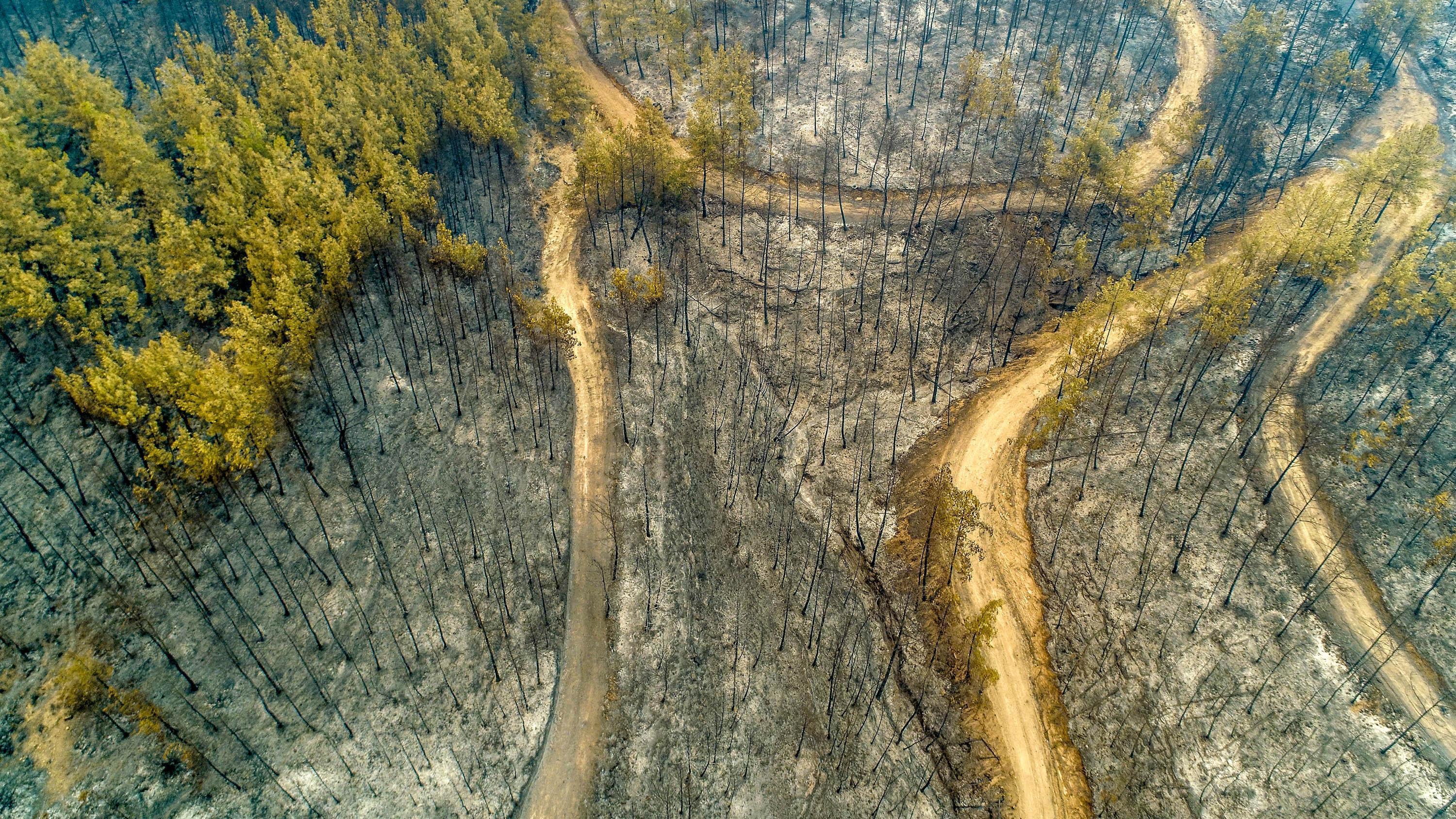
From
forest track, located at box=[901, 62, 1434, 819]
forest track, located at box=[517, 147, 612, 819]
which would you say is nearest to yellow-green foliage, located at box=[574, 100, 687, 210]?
forest track, located at box=[517, 147, 612, 819]

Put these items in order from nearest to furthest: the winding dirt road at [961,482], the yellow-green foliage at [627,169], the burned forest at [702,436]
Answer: the burned forest at [702,436]
the winding dirt road at [961,482]
the yellow-green foliage at [627,169]

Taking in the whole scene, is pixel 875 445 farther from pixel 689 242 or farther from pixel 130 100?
pixel 130 100

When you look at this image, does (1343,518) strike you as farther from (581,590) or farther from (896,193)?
(581,590)

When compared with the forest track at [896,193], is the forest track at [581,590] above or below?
below

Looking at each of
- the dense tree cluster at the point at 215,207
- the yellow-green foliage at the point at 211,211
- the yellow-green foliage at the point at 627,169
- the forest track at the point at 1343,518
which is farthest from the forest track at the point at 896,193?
the yellow-green foliage at the point at 211,211

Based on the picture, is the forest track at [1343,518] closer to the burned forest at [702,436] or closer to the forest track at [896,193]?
the burned forest at [702,436]

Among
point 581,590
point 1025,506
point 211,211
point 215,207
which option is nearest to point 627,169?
point 215,207

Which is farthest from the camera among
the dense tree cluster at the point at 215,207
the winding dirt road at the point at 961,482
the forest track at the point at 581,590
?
the dense tree cluster at the point at 215,207

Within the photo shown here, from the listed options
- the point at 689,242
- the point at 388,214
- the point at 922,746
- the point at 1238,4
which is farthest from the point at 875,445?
the point at 1238,4
